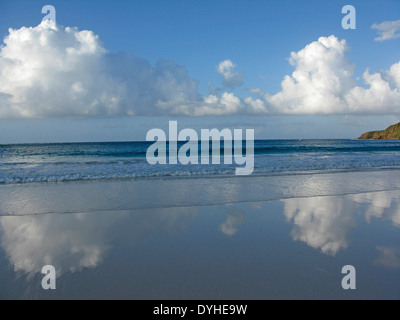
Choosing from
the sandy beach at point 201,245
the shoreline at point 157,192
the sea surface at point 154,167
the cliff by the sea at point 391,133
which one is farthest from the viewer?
the cliff by the sea at point 391,133

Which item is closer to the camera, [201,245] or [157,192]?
[201,245]

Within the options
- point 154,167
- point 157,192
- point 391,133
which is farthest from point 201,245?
point 391,133

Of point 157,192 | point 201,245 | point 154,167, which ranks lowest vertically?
point 201,245

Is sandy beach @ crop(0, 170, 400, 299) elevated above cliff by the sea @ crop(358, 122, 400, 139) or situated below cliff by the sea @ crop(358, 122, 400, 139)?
below

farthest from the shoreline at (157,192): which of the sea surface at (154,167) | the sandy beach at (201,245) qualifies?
the sea surface at (154,167)

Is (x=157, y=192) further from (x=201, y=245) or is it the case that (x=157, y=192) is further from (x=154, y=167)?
(x=154, y=167)

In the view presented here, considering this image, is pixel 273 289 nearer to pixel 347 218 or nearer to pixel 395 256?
pixel 395 256

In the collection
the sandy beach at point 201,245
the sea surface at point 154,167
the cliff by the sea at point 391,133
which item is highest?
the cliff by the sea at point 391,133

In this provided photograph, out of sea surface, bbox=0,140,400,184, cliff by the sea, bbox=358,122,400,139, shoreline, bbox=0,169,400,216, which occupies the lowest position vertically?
shoreline, bbox=0,169,400,216

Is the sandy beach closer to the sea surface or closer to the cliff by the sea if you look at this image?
the sea surface

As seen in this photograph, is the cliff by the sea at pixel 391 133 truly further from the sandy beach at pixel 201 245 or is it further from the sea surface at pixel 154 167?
the sandy beach at pixel 201 245

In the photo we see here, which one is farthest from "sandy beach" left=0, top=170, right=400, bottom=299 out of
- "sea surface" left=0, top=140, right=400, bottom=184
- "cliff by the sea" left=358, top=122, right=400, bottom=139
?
"cliff by the sea" left=358, top=122, right=400, bottom=139
